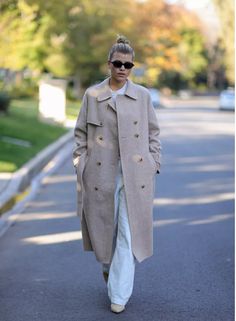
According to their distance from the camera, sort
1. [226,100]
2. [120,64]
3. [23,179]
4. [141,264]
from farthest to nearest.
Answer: [226,100] < [23,179] < [141,264] < [120,64]

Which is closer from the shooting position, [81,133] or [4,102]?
[81,133]

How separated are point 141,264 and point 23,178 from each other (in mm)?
5039

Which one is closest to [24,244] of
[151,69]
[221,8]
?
[221,8]

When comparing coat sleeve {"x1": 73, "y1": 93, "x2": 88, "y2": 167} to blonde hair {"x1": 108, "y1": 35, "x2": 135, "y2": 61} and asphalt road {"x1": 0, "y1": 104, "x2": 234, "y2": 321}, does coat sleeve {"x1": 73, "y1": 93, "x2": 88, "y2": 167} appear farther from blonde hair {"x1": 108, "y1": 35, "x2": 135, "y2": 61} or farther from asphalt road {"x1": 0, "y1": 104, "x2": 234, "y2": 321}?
asphalt road {"x1": 0, "y1": 104, "x2": 234, "y2": 321}

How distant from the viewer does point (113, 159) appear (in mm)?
4547

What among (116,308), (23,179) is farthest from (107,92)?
(23,179)

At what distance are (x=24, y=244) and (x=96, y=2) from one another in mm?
38208

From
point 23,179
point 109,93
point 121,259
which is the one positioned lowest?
point 121,259

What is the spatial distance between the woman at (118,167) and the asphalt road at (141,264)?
0.42 metres

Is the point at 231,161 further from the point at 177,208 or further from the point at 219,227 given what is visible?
the point at 219,227

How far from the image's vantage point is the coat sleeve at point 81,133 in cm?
459

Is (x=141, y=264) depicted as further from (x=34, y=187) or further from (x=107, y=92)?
(x=34, y=187)

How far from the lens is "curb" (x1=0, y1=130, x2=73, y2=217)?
29.8 feet

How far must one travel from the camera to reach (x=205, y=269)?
19.4ft
